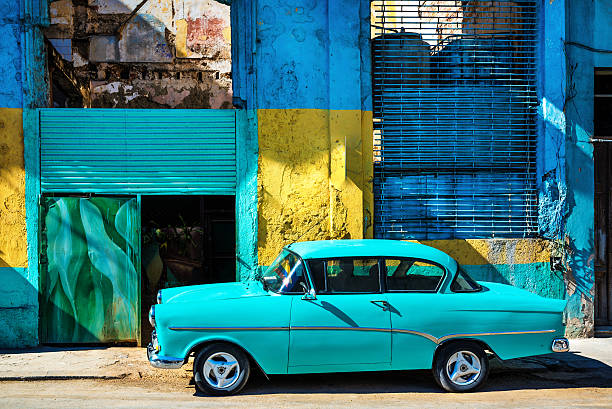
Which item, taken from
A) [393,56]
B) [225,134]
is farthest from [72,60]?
[393,56]

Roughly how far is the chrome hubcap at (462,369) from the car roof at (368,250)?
0.90 meters

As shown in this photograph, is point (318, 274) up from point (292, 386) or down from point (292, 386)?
up

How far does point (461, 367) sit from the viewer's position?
5746 millimetres

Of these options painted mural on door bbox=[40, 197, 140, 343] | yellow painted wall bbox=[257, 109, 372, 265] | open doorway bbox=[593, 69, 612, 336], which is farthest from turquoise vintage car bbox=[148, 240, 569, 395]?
open doorway bbox=[593, 69, 612, 336]

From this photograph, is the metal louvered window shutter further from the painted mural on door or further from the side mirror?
the painted mural on door

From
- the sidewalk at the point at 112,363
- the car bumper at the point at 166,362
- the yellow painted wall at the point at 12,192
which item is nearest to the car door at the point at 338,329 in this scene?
the car bumper at the point at 166,362

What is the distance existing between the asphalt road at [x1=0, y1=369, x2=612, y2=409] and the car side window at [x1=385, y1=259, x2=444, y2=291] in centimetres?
105

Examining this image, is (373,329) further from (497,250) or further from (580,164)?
(580,164)

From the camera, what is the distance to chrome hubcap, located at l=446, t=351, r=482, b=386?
573 cm

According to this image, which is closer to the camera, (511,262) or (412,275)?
(412,275)

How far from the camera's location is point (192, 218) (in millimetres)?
11844

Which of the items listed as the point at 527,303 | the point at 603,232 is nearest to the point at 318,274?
the point at 527,303

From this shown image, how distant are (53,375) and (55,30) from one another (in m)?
11.1

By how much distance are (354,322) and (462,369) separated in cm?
124
